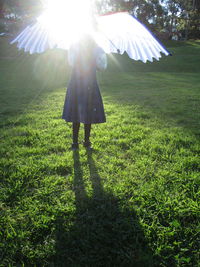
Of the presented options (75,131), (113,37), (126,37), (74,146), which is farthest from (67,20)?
(74,146)

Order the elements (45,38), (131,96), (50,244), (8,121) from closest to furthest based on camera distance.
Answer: (50,244) → (45,38) → (8,121) → (131,96)

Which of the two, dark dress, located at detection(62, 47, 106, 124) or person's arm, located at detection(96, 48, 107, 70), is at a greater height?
person's arm, located at detection(96, 48, 107, 70)

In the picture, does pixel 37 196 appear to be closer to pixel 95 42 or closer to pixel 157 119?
pixel 95 42

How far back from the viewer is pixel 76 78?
2924 millimetres

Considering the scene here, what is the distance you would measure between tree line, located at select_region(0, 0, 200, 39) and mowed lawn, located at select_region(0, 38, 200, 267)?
24003 millimetres

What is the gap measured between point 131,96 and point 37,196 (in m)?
5.09

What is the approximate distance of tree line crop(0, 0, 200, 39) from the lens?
25.9m

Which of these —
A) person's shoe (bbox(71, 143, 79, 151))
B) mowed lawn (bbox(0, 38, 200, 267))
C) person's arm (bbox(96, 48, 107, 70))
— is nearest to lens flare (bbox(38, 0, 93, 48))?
person's arm (bbox(96, 48, 107, 70))

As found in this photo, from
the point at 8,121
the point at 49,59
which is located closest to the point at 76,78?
the point at 8,121

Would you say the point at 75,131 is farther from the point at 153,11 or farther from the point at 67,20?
the point at 153,11

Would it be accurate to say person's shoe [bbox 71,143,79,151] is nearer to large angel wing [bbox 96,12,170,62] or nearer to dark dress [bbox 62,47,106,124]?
dark dress [bbox 62,47,106,124]

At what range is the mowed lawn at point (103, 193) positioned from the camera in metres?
1.71

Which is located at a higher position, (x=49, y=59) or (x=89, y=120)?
(x=49, y=59)

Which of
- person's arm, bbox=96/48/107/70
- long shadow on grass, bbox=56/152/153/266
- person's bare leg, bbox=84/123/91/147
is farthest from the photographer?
person's bare leg, bbox=84/123/91/147
